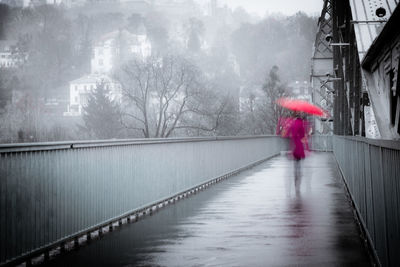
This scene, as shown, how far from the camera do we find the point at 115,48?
592 feet

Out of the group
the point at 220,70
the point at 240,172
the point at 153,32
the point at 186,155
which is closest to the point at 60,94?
the point at 220,70

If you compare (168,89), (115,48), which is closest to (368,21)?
(168,89)

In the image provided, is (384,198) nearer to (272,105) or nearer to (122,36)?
(272,105)

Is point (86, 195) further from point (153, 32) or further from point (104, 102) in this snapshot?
point (153, 32)

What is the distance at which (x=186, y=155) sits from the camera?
56.9 ft

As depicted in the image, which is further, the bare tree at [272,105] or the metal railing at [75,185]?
the bare tree at [272,105]

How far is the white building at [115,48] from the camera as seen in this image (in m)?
179

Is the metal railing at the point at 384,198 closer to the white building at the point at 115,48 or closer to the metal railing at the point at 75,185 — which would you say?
the metal railing at the point at 75,185

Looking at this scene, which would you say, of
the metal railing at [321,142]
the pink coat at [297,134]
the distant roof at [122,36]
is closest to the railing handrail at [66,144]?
the pink coat at [297,134]

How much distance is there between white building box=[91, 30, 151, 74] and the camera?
17900cm

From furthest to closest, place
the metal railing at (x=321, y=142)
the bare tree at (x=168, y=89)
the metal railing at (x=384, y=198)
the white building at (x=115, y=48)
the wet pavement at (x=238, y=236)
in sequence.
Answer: the white building at (x=115, y=48)
the bare tree at (x=168, y=89)
the metal railing at (x=321, y=142)
the wet pavement at (x=238, y=236)
the metal railing at (x=384, y=198)

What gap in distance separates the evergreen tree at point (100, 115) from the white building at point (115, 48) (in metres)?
72.3

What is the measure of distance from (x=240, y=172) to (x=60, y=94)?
116 m

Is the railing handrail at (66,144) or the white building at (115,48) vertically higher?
the white building at (115,48)
